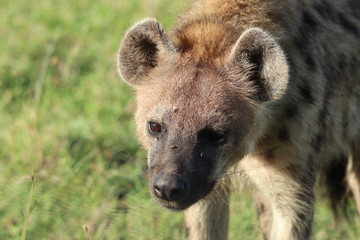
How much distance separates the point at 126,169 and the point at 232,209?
662 millimetres

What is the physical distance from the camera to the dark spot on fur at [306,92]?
3.98 meters

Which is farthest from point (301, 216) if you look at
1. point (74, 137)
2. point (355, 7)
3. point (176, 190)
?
point (74, 137)

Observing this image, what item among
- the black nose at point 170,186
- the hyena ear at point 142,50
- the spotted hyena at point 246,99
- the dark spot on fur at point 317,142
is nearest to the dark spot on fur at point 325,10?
the spotted hyena at point 246,99

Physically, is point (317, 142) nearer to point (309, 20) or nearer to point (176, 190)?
point (309, 20)

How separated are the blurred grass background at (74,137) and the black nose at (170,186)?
2.35ft

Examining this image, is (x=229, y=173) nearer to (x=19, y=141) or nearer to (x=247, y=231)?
(x=247, y=231)

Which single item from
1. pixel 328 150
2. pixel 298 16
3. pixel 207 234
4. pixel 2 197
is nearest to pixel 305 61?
pixel 298 16

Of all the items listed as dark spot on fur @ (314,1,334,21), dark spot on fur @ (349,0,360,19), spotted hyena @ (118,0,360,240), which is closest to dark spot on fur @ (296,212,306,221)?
spotted hyena @ (118,0,360,240)

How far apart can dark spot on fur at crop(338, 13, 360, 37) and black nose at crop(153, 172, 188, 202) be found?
131 centimetres

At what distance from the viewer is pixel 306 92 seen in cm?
398

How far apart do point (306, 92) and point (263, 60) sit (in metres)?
0.34

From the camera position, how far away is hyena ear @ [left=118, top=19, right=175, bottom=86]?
3.84 m

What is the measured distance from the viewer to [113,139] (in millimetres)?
5547

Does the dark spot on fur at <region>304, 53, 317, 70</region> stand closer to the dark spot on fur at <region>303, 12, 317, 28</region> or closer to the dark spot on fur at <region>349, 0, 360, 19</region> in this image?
the dark spot on fur at <region>303, 12, 317, 28</region>
